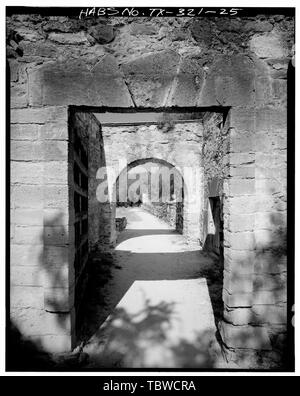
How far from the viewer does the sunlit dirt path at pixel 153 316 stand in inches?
98.9

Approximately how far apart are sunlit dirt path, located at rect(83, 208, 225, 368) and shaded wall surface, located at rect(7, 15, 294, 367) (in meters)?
0.66

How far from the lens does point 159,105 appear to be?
2.31 meters

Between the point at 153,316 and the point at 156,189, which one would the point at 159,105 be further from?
the point at 156,189

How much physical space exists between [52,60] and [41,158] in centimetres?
98

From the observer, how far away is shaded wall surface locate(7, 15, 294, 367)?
224 centimetres

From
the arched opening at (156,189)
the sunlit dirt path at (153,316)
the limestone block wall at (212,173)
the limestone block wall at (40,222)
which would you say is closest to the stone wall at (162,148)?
the arched opening at (156,189)

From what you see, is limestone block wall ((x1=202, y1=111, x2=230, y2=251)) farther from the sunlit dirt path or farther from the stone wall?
the sunlit dirt path

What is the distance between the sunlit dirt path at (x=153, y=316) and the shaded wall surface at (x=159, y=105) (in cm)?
66

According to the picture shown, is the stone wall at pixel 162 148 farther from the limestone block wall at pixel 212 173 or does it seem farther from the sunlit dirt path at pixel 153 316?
the sunlit dirt path at pixel 153 316

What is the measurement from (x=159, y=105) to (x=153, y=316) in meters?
2.89

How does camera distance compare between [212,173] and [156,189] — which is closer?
[212,173]

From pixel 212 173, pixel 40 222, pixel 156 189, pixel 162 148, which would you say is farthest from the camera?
pixel 156 189

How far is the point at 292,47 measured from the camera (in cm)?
225

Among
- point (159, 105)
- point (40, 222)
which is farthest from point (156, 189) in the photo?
point (40, 222)
